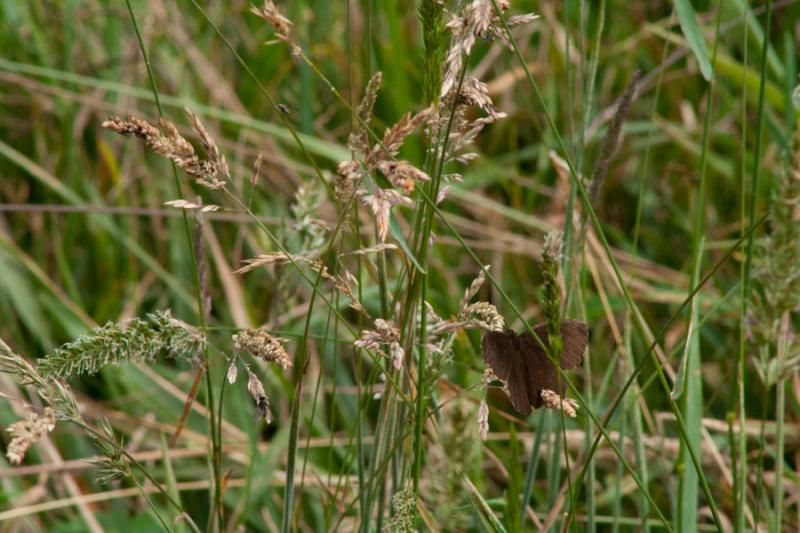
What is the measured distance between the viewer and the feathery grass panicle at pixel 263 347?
0.78 m

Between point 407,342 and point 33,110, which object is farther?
point 33,110

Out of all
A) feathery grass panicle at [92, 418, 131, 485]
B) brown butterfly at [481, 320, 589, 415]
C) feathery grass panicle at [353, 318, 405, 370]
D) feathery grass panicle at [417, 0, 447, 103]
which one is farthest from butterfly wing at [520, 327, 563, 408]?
feathery grass panicle at [92, 418, 131, 485]

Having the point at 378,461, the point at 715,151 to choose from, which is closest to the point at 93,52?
the point at 715,151

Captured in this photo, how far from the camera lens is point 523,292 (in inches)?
87.0

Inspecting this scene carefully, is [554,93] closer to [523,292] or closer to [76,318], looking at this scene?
[523,292]

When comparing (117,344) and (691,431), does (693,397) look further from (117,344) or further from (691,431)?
(117,344)

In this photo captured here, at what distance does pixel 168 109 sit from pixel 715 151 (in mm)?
1430

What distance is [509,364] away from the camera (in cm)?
86

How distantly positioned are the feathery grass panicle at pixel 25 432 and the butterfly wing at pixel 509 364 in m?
0.35

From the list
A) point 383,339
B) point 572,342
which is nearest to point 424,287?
point 383,339

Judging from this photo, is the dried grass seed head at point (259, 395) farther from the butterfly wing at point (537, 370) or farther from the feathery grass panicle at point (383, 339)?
the butterfly wing at point (537, 370)

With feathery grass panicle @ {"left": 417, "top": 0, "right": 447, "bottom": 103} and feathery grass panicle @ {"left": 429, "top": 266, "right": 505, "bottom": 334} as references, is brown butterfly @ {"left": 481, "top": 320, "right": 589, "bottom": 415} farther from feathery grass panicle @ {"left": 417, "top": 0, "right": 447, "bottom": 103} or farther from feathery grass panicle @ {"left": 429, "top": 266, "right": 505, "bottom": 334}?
feathery grass panicle @ {"left": 417, "top": 0, "right": 447, "bottom": 103}

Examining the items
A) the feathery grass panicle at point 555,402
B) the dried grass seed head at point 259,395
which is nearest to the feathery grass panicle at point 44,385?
the dried grass seed head at point 259,395

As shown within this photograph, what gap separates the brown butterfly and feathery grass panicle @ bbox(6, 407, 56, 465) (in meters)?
0.35
